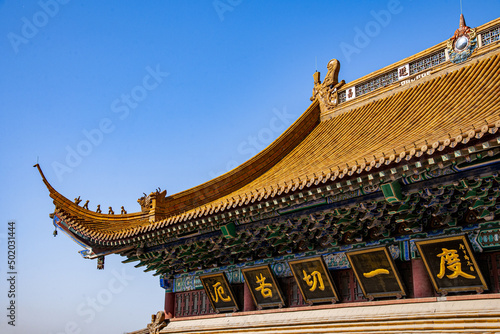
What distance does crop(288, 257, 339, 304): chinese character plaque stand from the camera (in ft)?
31.1

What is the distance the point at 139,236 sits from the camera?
11.3m

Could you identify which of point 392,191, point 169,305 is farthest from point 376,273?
point 169,305

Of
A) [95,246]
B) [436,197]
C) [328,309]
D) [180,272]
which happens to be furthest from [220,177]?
[436,197]

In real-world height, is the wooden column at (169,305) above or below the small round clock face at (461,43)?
below

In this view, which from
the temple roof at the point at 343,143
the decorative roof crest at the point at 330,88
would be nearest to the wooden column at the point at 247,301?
the temple roof at the point at 343,143

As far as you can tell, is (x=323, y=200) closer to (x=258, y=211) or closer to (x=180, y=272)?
(x=258, y=211)

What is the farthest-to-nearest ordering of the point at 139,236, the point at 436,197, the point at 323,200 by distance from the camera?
the point at 139,236, the point at 323,200, the point at 436,197

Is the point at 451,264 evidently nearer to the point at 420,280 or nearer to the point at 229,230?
the point at 420,280

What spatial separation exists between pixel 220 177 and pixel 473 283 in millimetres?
6395

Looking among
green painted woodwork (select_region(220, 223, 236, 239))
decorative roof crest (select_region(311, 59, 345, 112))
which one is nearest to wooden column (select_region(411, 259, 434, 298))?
green painted woodwork (select_region(220, 223, 236, 239))

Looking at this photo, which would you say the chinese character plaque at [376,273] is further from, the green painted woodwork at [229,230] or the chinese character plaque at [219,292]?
the chinese character plaque at [219,292]

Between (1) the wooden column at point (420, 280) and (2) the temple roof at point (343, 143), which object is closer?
(1) the wooden column at point (420, 280)

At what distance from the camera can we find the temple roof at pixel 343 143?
330 inches

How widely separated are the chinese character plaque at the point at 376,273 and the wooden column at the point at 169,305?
5.12 metres
